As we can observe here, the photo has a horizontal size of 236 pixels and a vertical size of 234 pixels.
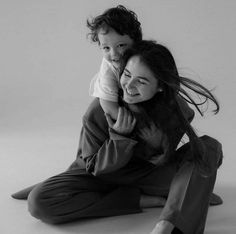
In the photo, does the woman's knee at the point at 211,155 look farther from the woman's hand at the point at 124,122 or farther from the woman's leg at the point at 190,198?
the woman's hand at the point at 124,122

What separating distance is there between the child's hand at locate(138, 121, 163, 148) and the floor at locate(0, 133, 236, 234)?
28 cm

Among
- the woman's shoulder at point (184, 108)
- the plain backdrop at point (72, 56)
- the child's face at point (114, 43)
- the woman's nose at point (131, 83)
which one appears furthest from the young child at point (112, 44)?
the plain backdrop at point (72, 56)

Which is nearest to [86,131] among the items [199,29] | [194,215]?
[194,215]

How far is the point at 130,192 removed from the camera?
203 centimetres

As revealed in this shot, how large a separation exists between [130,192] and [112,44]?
0.53 m

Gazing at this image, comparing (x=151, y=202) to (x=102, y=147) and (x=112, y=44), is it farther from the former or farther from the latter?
(x=112, y=44)

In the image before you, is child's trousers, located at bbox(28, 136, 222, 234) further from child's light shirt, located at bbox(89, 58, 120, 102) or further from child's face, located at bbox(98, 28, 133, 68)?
child's face, located at bbox(98, 28, 133, 68)

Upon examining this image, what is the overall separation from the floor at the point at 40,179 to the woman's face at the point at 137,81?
43 cm

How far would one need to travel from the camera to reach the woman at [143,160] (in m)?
1.77

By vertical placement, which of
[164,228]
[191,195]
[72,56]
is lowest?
[164,228]

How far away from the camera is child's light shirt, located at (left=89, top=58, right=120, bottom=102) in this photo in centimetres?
188

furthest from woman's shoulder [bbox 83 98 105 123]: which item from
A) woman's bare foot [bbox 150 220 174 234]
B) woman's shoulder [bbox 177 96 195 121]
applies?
woman's bare foot [bbox 150 220 174 234]

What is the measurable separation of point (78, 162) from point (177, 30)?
1473 millimetres

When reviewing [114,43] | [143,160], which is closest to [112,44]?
[114,43]
